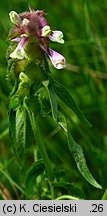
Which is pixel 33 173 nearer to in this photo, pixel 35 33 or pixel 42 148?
pixel 42 148

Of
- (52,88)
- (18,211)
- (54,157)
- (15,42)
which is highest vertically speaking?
(15,42)

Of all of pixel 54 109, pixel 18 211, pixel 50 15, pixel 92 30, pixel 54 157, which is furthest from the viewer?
pixel 50 15

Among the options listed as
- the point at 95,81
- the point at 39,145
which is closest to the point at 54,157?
the point at 95,81

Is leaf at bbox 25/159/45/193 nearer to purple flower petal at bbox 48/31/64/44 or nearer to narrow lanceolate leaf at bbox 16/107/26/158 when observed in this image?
narrow lanceolate leaf at bbox 16/107/26/158

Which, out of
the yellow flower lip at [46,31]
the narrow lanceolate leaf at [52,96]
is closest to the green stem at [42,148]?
the narrow lanceolate leaf at [52,96]

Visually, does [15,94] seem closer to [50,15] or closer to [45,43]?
[45,43]

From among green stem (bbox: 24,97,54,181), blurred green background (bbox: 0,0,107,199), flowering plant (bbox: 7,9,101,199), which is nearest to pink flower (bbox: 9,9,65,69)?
flowering plant (bbox: 7,9,101,199)
